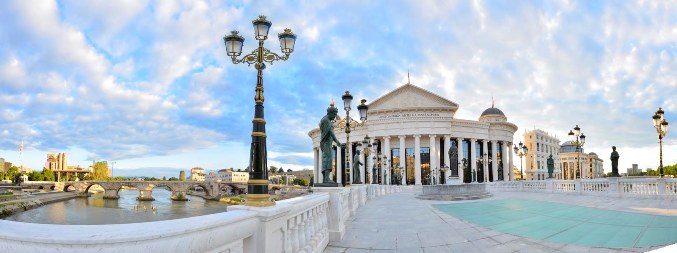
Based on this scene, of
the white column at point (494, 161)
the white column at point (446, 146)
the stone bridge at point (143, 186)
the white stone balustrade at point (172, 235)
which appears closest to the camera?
the white stone balustrade at point (172, 235)

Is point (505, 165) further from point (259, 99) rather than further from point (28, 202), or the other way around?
point (28, 202)

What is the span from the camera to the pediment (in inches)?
3120

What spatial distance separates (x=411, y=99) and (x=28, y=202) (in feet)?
263

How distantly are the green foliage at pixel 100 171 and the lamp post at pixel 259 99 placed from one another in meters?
156

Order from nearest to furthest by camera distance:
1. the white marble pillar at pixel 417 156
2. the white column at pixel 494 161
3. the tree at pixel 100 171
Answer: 1. the white marble pillar at pixel 417 156
2. the white column at pixel 494 161
3. the tree at pixel 100 171

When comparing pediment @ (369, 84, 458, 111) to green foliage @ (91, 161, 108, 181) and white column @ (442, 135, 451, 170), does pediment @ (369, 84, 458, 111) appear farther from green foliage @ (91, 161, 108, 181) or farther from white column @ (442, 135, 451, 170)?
green foliage @ (91, 161, 108, 181)

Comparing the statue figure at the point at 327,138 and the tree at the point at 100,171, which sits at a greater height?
the statue figure at the point at 327,138

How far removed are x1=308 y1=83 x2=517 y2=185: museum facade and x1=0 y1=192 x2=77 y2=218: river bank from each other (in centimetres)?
5689

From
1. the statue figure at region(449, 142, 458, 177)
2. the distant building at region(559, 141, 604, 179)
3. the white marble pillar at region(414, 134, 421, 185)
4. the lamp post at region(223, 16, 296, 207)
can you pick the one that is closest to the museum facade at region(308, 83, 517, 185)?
the white marble pillar at region(414, 134, 421, 185)

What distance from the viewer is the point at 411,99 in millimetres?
79625

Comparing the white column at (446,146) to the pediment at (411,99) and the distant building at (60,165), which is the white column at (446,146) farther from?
the distant building at (60,165)

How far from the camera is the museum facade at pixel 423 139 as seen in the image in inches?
2867

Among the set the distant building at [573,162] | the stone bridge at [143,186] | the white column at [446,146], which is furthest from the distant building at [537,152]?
the stone bridge at [143,186]

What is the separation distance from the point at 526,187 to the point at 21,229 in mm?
36817
